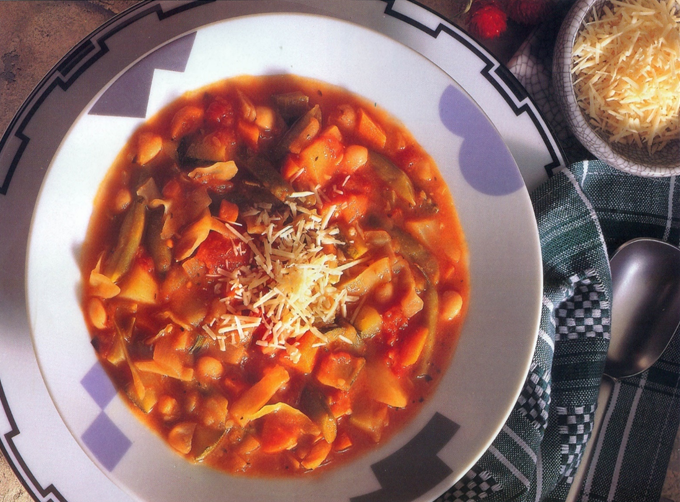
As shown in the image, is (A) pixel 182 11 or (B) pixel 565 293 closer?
(A) pixel 182 11

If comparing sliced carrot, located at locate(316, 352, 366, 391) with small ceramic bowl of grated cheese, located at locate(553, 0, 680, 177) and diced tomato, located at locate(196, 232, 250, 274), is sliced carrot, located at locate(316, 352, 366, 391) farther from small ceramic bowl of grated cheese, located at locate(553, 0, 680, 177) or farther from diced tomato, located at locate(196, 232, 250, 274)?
small ceramic bowl of grated cheese, located at locate(553, 0, 680, 177)

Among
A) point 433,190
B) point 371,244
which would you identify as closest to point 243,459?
point 371,244

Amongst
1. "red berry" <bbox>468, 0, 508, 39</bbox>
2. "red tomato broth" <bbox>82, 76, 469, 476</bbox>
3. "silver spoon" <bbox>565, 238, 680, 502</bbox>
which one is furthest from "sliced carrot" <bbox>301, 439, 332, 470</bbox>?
"red berry" <bbox>468, 0, 508, 39</bbox>

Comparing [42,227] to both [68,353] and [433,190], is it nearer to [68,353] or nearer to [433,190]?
[68,353]

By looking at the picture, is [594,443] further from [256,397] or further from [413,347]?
[256,397]

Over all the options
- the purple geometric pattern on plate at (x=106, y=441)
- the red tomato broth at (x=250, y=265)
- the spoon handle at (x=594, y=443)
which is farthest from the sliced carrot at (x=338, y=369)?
the spoon handle at (x=594, y=443)

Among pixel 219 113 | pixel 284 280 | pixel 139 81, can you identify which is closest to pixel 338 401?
pixel 284 280
